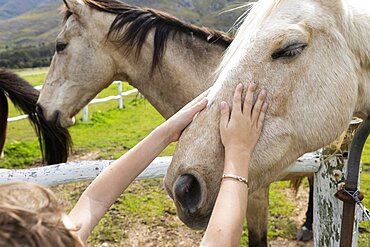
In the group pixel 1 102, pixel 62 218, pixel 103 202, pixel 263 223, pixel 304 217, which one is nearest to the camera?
pixel 62 218

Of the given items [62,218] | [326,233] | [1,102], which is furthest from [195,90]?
[62,218]

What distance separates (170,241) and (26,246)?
3135 mm

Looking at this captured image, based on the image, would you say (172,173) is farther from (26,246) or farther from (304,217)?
(304,217)

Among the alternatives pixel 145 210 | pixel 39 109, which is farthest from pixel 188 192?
pixel 145 210

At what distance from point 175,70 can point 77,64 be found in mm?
862

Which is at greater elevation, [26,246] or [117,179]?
[26,246]

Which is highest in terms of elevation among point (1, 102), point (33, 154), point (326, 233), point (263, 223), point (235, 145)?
point (235, 145)

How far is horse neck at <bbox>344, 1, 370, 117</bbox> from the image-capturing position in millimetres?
1526

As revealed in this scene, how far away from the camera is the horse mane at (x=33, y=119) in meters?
3.72

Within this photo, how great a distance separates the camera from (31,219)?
33.2 inches

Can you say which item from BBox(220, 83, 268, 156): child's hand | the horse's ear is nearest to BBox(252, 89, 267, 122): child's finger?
BBox(220, 83, 268, 156): child's hand

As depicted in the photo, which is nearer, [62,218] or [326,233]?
[62,218]

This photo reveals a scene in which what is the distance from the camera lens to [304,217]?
4.34m

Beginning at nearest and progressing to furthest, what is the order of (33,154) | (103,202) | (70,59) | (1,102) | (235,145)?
(235,145) < (103,202) < (70,59) < (1,102) < (33,154)
